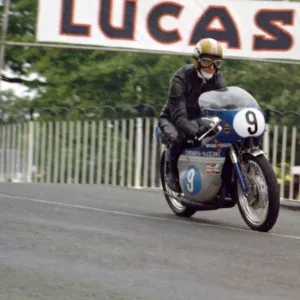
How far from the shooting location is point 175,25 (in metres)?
17.1

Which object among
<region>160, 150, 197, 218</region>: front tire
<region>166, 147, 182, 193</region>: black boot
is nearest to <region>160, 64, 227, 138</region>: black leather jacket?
<region>166, 147, 182, 193</region>: black boot

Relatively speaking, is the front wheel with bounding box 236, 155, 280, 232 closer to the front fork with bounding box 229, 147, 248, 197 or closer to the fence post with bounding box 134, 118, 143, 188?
the front fork with bounding box 229, 147, 248, 197

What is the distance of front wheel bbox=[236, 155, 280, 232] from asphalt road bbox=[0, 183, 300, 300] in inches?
5.0

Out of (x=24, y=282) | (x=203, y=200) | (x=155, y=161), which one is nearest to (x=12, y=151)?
(x=155, y=161)

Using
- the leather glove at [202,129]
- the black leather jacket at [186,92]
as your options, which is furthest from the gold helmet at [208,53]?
the leather glove at [202,129]

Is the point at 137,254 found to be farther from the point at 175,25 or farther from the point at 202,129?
the point at 175,25

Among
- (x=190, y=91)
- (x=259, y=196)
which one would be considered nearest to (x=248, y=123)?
(x=259, y=196)

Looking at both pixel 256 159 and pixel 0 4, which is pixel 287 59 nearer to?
pixel 256 159

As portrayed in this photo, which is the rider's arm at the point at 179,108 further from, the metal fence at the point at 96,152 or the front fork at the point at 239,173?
the metal fence at the point at 96,152

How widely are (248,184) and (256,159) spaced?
0.27 m

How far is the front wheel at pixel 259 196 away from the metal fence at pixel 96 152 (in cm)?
583

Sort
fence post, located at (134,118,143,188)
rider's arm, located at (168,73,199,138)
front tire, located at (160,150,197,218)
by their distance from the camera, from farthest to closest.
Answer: fence post, located at (134,118,143,188) < front tire, located at (160,150,197,218) < rider's arm, located at (168,73,199,138)

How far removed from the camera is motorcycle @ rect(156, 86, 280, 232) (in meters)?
9.68

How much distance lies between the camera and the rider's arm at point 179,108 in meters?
10.3
